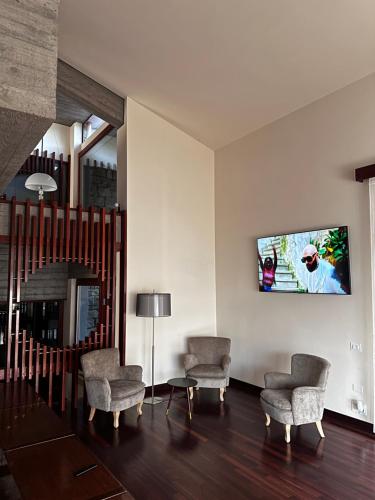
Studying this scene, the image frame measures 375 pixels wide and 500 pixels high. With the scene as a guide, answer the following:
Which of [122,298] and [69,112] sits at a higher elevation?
[69,112]

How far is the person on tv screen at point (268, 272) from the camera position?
5.52 m

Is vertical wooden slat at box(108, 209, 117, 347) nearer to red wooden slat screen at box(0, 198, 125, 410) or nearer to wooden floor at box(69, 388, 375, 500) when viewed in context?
red wooden slat screen at box(0, 198, 125, 410)

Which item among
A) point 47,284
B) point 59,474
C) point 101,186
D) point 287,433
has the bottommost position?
point 287,433

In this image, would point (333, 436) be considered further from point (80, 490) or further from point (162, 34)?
point (162, 34)

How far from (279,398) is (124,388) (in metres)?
1.97

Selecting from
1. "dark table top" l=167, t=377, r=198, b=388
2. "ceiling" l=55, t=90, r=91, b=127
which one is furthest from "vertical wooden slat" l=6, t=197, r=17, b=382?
"ceiling" l=55, t=90, r=91, b=127

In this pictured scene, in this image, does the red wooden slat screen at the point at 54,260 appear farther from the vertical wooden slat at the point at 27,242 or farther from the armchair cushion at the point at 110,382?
the armchair cushion at the point at 110,382

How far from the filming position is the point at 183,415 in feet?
16.0

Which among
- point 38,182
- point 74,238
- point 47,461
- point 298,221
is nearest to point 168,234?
point 74,238

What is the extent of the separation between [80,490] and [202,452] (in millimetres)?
2007

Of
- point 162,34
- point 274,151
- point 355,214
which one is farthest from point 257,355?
point 162,34

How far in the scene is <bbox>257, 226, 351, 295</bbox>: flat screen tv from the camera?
4.53m

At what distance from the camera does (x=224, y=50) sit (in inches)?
172

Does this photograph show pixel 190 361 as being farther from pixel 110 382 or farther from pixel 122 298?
pixel 122 298
